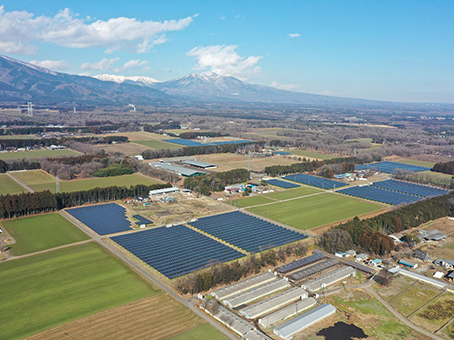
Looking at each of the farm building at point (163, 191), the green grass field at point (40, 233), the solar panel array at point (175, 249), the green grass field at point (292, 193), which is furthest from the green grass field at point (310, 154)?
the green grass field at point (40, 233)

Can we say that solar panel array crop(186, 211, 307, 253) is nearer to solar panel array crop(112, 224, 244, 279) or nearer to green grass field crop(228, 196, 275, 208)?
solar panel array crop(112, 224, 244, 279)

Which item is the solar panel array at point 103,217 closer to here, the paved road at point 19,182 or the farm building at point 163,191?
the farm building at point 163,191

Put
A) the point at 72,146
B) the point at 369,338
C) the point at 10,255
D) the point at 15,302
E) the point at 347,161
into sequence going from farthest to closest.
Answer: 1. the point at 72,146
2. the point at 347,161
3. the point at 10,255
4. the point at 15,302
5. the point at 369,338

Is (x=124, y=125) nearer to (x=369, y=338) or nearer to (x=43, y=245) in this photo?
(x=43, y=245)

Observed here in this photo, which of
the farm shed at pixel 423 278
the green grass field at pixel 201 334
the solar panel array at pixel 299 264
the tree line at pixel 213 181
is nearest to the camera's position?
the green grass field at pixel 201 334

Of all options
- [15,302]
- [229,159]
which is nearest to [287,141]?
[229,159]

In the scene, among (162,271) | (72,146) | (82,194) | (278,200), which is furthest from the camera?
(72,146)

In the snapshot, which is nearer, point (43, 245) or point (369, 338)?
point (369, 338)
